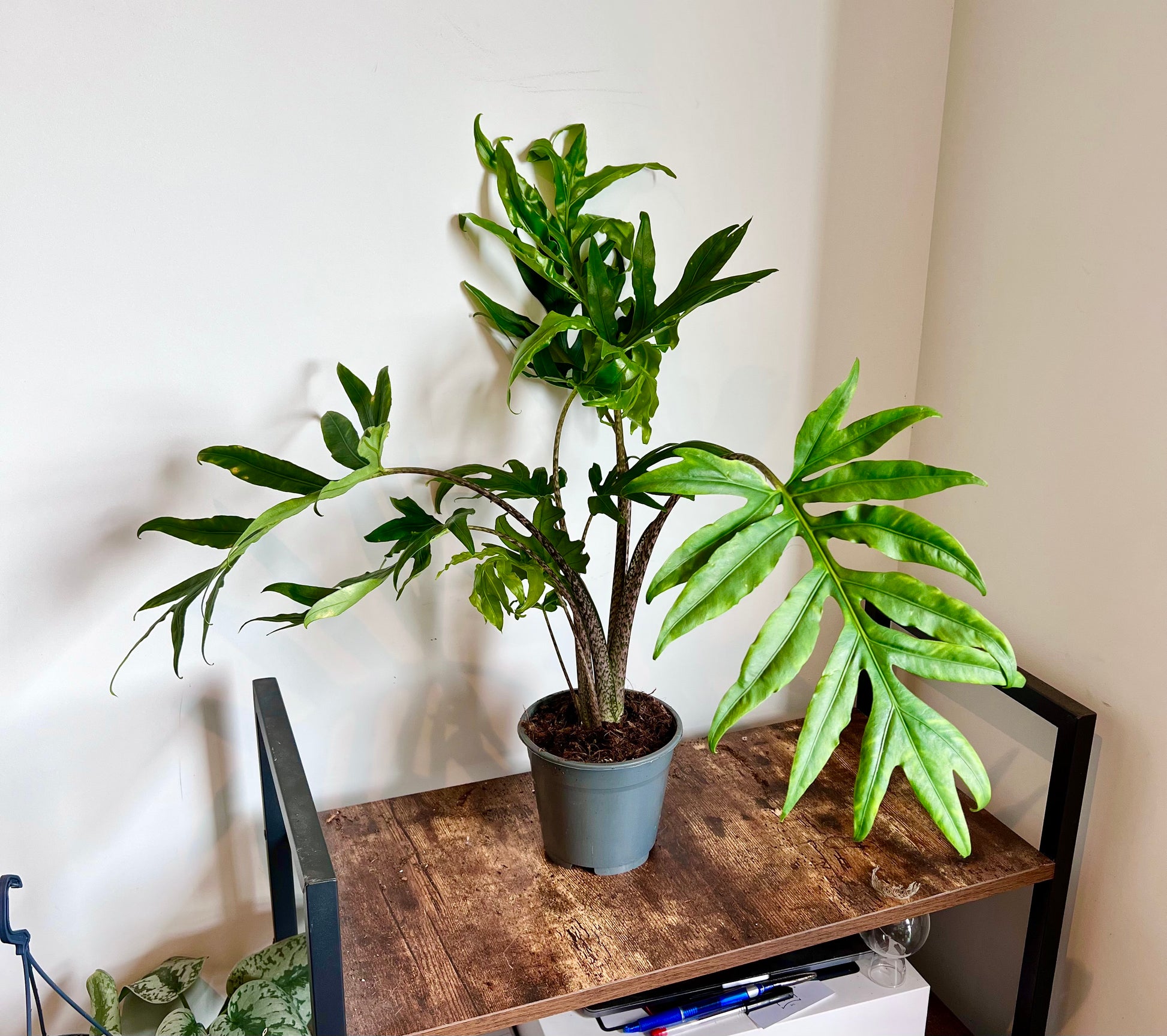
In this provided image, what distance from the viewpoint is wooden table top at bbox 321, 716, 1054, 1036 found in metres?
0.88

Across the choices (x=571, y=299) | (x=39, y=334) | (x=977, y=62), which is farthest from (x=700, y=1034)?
(x=977, y=62)

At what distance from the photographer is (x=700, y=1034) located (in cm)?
100

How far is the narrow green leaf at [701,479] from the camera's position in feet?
2.60

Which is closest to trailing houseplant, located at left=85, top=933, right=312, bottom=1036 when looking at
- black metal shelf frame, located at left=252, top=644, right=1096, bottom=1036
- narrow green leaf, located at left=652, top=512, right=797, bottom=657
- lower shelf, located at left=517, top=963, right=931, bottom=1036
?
black metal shelf frame, located at left=252, top=644, right=1096, bottom=1036

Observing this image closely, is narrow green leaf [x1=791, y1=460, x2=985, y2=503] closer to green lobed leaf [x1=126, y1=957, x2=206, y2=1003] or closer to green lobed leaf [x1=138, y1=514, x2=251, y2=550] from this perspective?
green lobed leaf [x1=138, y1=514, x2=251, y2=550]

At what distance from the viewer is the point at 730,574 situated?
0.77 meters

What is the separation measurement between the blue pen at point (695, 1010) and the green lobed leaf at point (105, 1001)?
52 centimetres

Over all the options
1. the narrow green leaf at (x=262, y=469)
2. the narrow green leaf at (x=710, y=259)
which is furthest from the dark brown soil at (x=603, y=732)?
the narrow green leaf at (x=710, y=259)

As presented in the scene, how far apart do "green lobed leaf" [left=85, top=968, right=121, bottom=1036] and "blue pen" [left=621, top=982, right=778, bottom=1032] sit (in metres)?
0.52

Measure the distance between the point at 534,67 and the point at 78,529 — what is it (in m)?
0.69

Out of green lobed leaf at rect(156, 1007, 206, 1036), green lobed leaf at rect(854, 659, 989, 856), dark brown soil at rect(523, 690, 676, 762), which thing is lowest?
green lobed leaf at rect(156, 1007, 206, 1036)

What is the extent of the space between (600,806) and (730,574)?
1.09ft

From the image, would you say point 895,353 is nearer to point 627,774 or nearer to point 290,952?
point 627,774

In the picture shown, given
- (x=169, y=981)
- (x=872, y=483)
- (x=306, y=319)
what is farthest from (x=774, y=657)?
(x=169, y=981)
